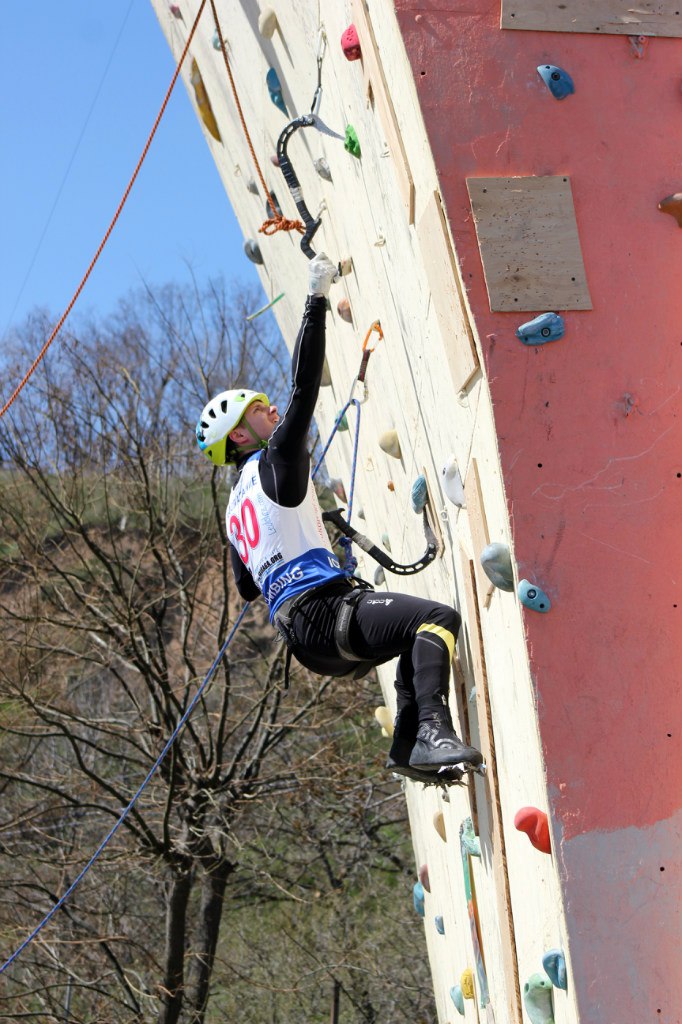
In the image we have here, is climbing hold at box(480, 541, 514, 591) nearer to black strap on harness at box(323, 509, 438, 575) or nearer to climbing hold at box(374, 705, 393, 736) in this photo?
black strap on harness at box(323, 509, 438, 575)

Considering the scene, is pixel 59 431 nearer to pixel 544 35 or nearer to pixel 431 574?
pixel 431 574

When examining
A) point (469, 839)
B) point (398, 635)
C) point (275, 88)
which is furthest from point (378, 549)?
point (275, 88)

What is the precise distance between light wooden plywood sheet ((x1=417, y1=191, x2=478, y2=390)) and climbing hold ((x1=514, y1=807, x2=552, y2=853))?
1076 millimetres

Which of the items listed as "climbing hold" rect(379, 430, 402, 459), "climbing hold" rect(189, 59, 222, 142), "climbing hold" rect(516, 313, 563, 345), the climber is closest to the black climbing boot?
the climber

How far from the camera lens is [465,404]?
3.05 meters

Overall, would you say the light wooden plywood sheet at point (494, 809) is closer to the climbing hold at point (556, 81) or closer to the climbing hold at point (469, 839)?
the climbing hold at point (469, 839)

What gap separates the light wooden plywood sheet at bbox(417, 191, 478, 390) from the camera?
2.95 meters

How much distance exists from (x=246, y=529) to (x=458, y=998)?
216 centimetres

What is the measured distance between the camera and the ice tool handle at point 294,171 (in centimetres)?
407

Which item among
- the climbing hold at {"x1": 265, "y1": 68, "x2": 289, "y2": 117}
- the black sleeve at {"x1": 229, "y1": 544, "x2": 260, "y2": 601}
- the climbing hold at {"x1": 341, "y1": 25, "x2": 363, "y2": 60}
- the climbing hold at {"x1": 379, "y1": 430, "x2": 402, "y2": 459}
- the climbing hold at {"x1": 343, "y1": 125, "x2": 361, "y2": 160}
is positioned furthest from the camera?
the climbing hold at {"x1": 265, "y1": 68, "x2": 289, "y2": 117}

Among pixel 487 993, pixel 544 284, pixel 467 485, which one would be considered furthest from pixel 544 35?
pixel 487 993

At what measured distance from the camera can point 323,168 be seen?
4.19 m

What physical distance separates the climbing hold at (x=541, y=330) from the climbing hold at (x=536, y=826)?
114cm

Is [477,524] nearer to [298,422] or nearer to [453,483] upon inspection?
[453,483]
